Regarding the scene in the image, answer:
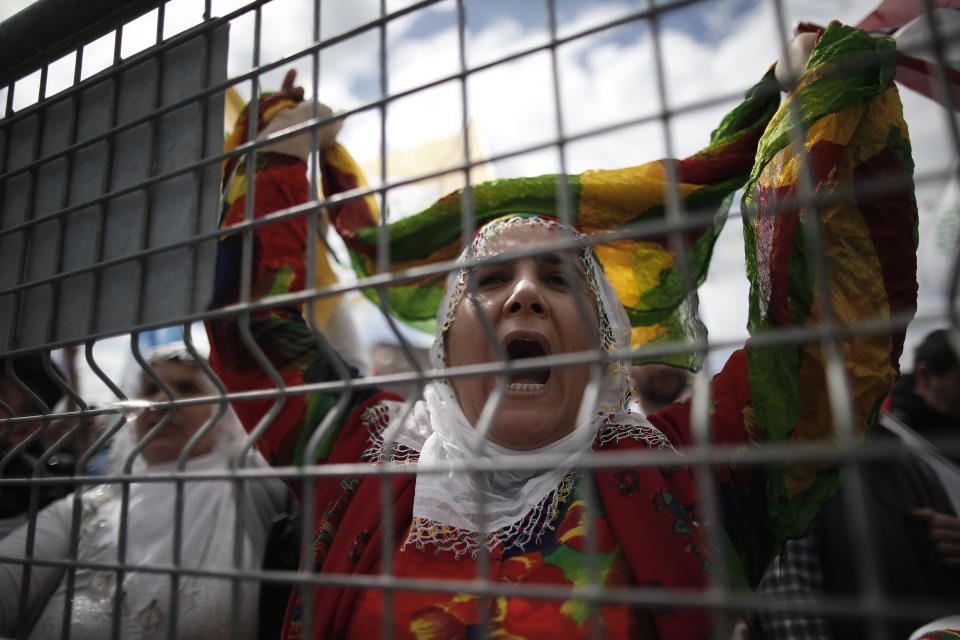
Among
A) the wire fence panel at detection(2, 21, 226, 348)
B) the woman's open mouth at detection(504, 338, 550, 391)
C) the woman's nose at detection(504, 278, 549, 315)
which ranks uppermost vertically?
the wire fence panel at detection(2, 21, 226, 348)

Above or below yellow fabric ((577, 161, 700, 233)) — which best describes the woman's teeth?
below

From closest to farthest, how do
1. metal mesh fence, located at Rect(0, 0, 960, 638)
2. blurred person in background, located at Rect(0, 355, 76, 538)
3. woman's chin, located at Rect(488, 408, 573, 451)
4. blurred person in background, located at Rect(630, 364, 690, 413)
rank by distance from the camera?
1. metal mesh fence, located at Rect(0, 0, 960, 638)
2. woman's chin, located at Rect(488, 408, 573, 451)
3. blurred person in background, located at Rect(0, 355, 76, 538)
4. blurred person in background, located at Rect(630, 364, 690, 413)

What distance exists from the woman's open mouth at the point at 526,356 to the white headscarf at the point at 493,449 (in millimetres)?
134

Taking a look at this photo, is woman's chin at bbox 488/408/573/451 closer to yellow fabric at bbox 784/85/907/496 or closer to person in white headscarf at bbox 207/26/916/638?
person in white headscarf at bbox 207/26/916/638

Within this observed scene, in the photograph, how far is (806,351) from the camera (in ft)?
3.16

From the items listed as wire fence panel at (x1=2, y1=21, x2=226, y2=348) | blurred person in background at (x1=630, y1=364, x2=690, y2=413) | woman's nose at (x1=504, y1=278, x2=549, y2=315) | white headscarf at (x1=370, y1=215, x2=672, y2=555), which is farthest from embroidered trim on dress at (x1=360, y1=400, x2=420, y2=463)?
blurred person in background at (x1=630, y1=364, x2=690, y2=413)

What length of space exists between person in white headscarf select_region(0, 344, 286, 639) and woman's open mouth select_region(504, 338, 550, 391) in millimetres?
674

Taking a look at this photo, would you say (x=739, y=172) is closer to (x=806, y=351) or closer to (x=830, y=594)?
(x=806, y=351)

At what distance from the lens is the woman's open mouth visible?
4.34ft

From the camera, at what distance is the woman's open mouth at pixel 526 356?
52.1 inches

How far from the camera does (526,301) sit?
52.6 inches

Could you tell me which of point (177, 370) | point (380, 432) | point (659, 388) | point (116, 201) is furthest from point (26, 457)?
point (659, 388)

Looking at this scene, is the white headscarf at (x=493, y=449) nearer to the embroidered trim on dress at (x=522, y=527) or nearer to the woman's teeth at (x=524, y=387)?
the embroidered trim on dress at (x=522, y=527)

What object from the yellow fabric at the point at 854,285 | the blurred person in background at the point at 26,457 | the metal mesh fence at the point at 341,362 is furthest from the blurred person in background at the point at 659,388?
the blurred person in background at the point at 26,457
